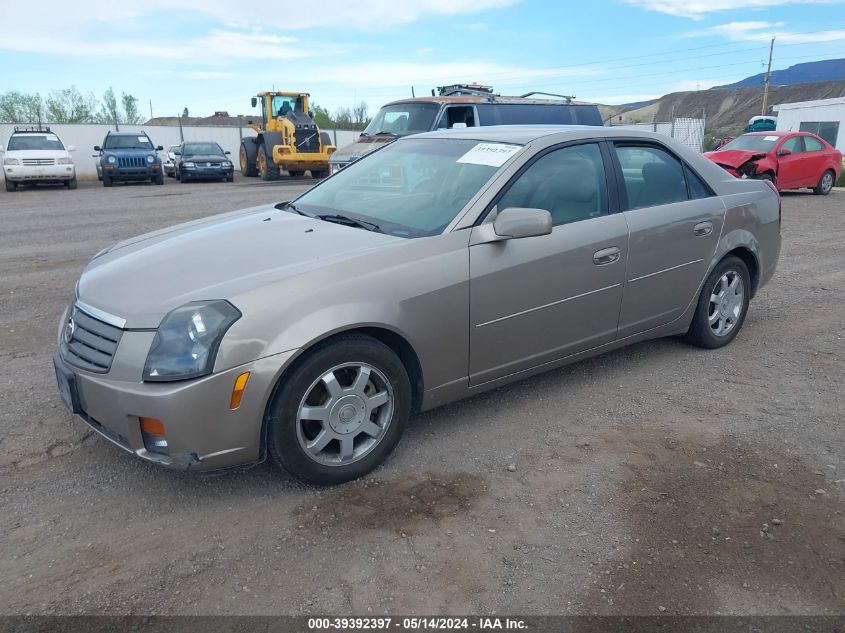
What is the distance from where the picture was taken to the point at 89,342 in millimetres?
3100

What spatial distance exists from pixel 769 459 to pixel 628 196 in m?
1.75

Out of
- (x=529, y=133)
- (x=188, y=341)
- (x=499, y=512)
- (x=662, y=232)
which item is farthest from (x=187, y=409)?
(x=662, y=232)

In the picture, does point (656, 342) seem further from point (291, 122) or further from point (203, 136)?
point (203, 136)

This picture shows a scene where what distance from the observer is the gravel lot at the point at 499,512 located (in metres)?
2.54

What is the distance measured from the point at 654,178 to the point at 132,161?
66.9ft

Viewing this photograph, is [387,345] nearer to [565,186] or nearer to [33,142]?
[565,186]

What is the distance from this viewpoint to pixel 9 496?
3.13 m

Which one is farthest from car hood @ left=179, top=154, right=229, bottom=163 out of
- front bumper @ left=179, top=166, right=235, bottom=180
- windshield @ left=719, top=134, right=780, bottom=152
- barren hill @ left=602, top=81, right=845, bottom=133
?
barren hill @ left=602, top=81, right=845, bottom=133

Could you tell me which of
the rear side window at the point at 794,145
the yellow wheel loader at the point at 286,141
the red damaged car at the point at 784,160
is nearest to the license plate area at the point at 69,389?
the red damaged car at the point at 784,160

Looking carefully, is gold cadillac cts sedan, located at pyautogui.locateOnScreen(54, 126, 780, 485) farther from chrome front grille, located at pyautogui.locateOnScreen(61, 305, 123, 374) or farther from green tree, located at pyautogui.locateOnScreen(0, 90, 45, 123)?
green tree, located at pyautogui.locateOnScreen(0, 90, 45, 123)

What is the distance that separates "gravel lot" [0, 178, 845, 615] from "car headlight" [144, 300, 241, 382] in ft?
2.24

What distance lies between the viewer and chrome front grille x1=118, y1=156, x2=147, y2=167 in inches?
841

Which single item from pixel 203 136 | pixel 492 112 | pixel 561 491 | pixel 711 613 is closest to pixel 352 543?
pixel 561 491

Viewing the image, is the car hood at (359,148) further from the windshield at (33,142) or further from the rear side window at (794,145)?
the windshield at (33,142)
